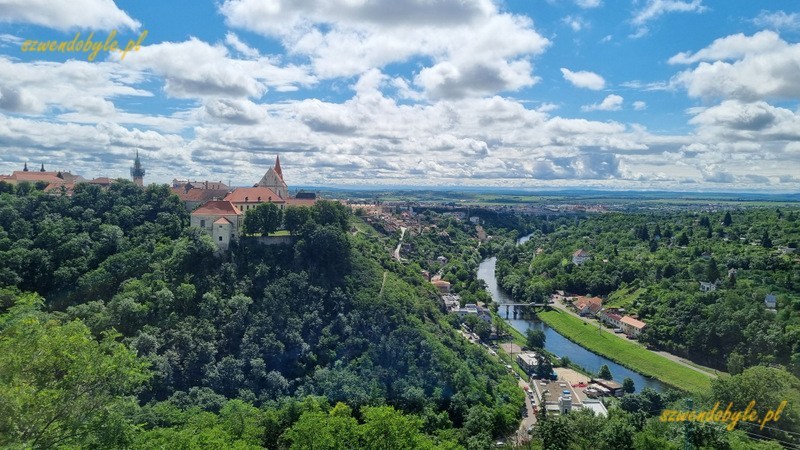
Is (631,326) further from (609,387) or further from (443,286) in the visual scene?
(443,286)

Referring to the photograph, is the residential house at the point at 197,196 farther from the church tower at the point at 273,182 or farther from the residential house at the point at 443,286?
the residential house at the point at 443,286

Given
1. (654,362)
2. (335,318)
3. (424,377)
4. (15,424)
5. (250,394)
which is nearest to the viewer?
(15,424)

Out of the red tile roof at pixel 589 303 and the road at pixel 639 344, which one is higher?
the red tile roof at pixel 589 303

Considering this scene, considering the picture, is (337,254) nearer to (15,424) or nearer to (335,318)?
(335,318)

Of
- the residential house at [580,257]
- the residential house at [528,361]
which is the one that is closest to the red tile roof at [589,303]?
the residential house at [580,257]

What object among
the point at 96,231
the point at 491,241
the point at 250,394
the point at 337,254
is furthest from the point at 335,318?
the point at 491,241
